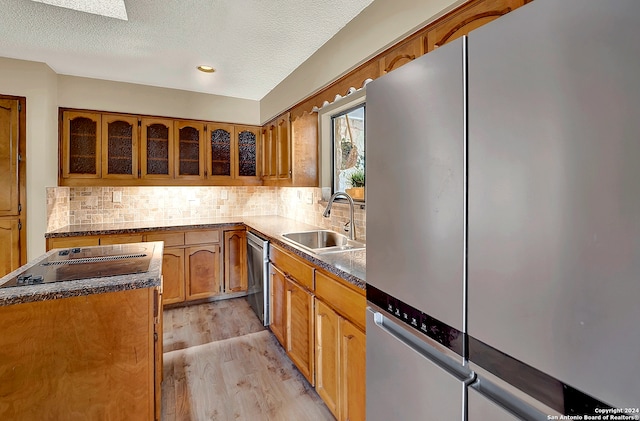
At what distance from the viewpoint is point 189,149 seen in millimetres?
3506

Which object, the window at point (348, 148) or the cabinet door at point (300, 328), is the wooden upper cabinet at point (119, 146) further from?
the cabinet door at point (300, 328)

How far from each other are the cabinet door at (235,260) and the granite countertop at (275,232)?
0.16 meters

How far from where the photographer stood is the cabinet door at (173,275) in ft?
10.5

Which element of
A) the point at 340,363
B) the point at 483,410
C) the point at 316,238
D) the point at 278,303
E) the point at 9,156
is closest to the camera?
the point at 483,410

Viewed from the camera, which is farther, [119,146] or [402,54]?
[119,146]

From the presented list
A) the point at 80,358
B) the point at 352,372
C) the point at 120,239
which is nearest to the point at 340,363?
the point at 352,372

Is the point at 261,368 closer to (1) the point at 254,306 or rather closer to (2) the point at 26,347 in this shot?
(1) the point at 254,306

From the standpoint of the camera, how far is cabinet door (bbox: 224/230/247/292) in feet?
11.4

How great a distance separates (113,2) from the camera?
70.0 inches

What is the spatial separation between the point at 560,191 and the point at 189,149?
3566mm

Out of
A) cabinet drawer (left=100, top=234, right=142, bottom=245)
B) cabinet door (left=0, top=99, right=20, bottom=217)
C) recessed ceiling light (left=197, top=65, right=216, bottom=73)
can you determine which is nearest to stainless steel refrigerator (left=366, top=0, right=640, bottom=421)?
recessed ceiling light (left=197, top=65, right=216, bottom=73)

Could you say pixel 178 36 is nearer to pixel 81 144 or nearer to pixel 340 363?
pixel 81 144

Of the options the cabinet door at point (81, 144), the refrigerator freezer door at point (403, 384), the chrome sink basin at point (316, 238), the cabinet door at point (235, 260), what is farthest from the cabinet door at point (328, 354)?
the cabinet door at point (81, 144)

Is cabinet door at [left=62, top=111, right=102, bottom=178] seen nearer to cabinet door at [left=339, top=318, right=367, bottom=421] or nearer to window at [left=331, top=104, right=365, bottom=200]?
window at [left=331, top=104, right=365, bottom=200]
